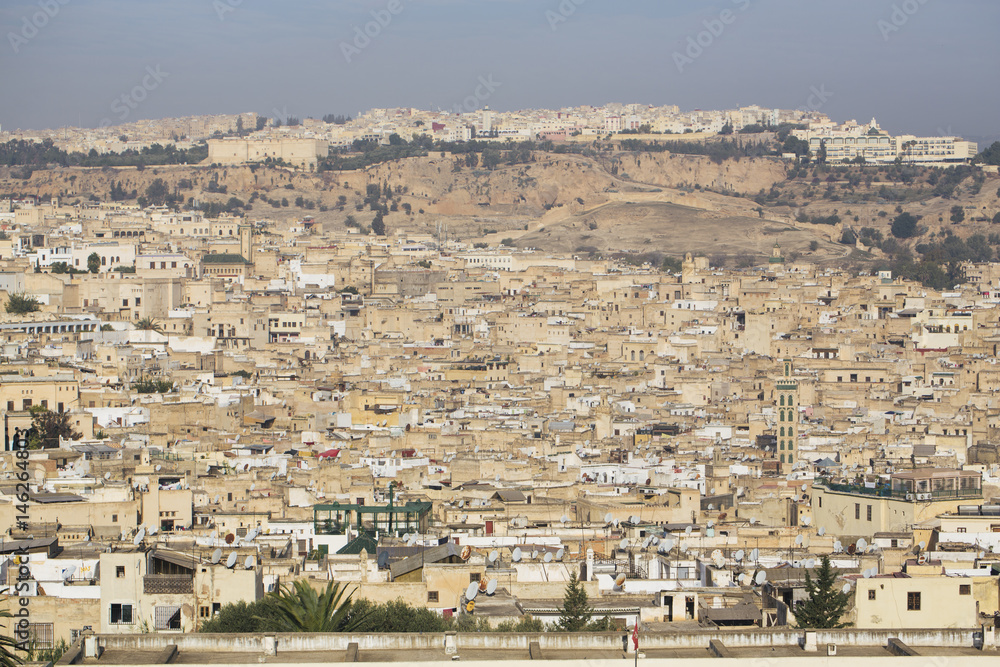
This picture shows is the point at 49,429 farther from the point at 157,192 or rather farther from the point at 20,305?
the point at 157,192

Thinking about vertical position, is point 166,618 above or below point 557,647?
below

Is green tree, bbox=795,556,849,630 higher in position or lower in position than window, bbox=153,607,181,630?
higher

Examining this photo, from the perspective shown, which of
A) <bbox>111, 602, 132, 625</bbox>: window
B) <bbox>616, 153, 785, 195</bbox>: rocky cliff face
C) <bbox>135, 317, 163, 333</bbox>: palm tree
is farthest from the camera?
<bbox>616, 153, 785, 195</bbox>: rocky cliff face

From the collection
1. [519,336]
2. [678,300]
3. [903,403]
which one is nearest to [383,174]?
[678,300]

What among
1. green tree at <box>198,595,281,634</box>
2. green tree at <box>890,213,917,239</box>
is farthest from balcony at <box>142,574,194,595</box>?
green tree at <box>890,213,917,239</box>

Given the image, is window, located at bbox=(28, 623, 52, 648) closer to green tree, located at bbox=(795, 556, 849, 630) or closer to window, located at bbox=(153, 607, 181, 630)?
window, located at bbox=(153, 607, 181, 630)

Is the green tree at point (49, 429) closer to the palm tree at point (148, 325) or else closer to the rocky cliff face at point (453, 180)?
the palm tree at point (148, 325)

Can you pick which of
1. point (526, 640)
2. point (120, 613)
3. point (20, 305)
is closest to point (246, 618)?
point (120, 613)
